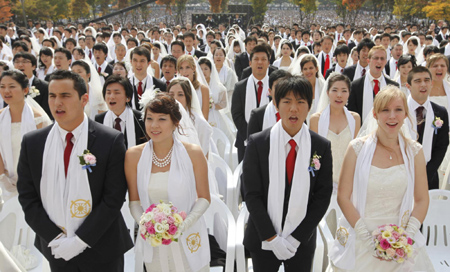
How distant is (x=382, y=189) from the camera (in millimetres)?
3268

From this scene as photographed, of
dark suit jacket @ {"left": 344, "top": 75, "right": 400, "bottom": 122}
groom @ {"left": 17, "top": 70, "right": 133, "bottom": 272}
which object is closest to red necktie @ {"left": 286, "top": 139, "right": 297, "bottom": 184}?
groom @ {"left": 17, "top": 70, "right": 133, "bottom": 272}

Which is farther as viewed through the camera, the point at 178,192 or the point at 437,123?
the point at 437,123

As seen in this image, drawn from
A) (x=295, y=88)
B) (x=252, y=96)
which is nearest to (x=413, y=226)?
(x=295, y=88)

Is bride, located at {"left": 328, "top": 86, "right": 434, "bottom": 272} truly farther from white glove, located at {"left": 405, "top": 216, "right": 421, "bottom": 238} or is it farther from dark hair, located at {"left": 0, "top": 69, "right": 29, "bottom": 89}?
dark hair, located at {"left": 0, "top": 69, "right": 29, "bottom": 89}

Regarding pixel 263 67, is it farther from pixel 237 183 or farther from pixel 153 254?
pixel 153 254

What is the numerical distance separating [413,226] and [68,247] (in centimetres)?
248

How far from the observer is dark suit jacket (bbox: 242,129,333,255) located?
3225mm

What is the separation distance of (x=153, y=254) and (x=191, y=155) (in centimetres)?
81

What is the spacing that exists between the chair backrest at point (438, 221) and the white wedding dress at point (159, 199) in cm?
233

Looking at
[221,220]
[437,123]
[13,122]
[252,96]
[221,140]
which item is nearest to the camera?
[221,220]

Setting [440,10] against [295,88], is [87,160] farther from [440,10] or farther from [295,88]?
[440,10]

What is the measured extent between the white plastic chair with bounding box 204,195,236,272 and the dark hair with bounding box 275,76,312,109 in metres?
1.24

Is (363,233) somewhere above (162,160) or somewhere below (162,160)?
below

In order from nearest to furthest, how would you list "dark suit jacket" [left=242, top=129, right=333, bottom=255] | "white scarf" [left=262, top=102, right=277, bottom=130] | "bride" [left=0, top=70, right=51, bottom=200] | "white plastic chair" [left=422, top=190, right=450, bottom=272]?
"dark suit jacket" [left=242, top=129, right=333, bottom=255] → "white plastic chair" [left=422, top=190, right=450, bottom=272] → "white scarf" [left=262, top=102, right=277, bottom=130] → "bride" [left=0, top=70, right=51, bottom=200]
